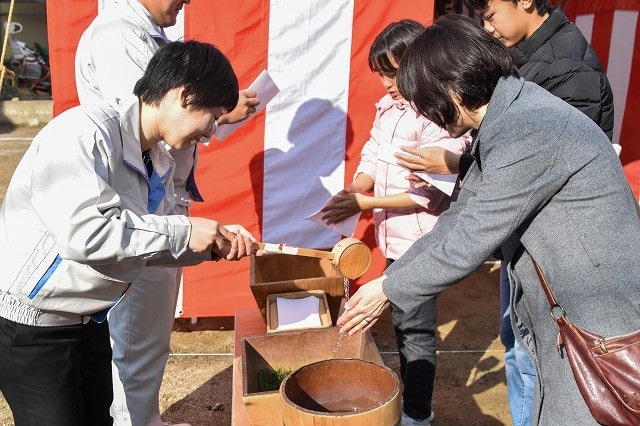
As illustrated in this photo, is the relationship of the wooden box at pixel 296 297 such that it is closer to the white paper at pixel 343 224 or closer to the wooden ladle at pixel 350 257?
the wooden ladle at pixel 350 257

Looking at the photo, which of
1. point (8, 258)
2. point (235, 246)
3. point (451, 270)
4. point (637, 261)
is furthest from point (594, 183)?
point (8, 258)

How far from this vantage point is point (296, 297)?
222 cm

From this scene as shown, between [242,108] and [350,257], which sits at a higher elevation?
[242,108]

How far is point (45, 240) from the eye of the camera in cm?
152

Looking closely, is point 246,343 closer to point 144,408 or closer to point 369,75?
point 144,408

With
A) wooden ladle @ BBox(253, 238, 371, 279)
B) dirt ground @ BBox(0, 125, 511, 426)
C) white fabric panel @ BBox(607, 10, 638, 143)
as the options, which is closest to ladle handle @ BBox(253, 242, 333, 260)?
wooden ladle @ BBox(253, 238, 371, 279)

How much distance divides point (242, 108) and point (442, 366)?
1.91 m

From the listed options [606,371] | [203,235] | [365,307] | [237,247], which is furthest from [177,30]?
[606,371]

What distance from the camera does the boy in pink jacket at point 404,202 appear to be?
252cm

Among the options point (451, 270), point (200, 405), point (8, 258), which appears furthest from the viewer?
point (200, 405)

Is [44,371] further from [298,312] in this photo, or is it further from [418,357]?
[418,357]

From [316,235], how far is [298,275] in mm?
868

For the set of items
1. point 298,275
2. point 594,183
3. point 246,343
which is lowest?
point 298,275

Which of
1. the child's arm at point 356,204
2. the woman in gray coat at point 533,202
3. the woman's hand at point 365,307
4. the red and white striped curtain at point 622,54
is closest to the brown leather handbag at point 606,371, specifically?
the woman in gray coat at point 533,202
